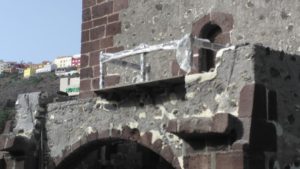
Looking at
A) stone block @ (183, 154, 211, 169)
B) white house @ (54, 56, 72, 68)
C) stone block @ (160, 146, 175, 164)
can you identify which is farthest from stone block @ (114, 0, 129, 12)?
white house @ (54, 56, 72, 68)

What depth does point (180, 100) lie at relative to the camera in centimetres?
815

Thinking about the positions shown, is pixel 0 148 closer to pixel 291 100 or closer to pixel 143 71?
pixel 143 71

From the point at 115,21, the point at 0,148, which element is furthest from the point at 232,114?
the point at 115,21

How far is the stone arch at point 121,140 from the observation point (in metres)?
8.19

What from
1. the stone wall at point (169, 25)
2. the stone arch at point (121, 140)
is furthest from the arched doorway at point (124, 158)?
the stone wall at point (169, 25)

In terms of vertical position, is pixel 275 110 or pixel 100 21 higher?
pixel 100 21

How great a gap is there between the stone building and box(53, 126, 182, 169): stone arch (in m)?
0.01

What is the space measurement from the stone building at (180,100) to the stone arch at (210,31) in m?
0.02

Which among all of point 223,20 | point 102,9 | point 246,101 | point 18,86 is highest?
point 18,86

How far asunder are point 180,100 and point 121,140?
140 centimetres

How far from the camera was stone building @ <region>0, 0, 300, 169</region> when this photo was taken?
717cm

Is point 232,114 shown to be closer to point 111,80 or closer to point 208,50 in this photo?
point 208,50

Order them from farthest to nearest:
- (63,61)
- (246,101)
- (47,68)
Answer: (63,61) → (47,68) → (246,101)

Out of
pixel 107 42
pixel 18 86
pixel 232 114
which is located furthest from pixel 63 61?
pixel 232 114
